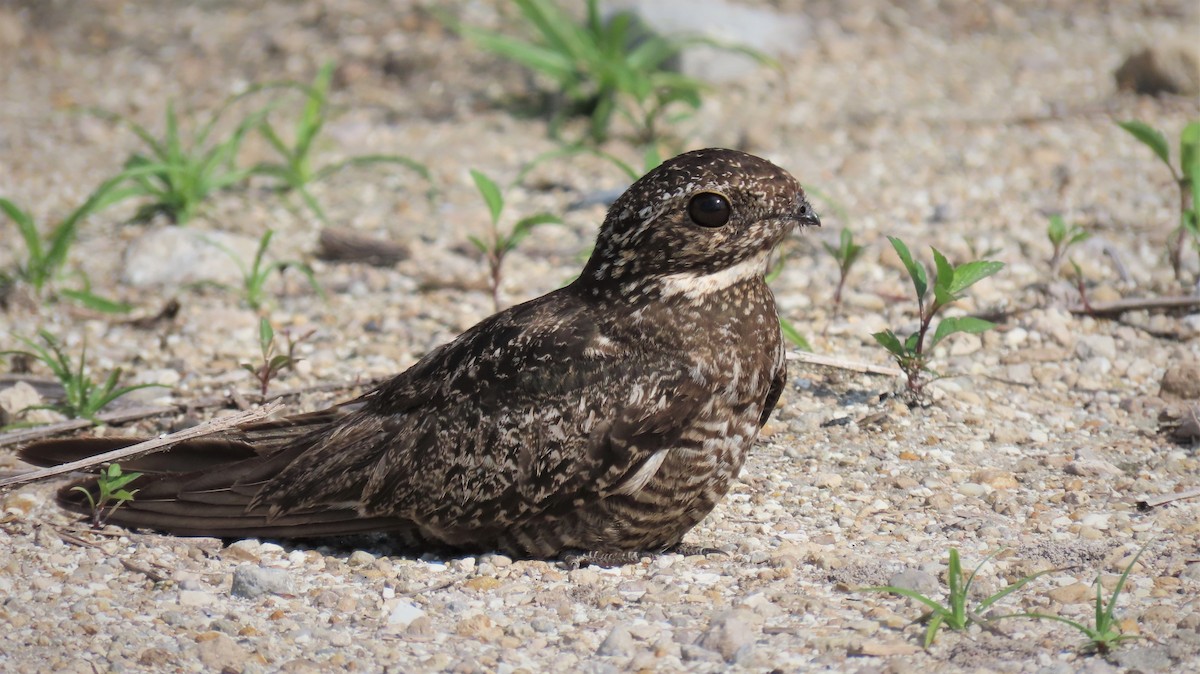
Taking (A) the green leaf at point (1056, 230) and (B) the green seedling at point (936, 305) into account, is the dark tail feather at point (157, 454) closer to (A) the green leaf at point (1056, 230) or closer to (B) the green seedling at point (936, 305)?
(B) the green seedling at point (936, 305)

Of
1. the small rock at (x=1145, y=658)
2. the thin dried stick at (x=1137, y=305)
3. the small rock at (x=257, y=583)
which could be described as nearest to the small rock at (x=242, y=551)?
the small rock at (x=257, y=583)

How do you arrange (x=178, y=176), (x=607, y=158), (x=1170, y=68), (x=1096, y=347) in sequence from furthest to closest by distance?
1. (x=1170, y=68)
2. (x=178, y=176)
3. (x=607, y=158)
4. (x=1096, y=347)

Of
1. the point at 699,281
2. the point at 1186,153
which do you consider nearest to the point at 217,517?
the point at 699,281

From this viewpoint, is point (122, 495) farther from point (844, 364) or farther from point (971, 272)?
point (971, 272)

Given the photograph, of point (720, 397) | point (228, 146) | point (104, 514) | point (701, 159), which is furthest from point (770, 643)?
point (228, 146)

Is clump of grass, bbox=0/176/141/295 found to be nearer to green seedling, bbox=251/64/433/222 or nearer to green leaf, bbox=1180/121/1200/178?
A: green seedling, bbox=251/64/433/222

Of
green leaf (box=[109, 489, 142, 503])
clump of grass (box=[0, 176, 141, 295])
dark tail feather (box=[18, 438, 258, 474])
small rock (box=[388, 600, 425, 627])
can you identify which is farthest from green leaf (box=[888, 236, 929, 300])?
Answer: clump of grass (box=[0, 176, 141, 295])

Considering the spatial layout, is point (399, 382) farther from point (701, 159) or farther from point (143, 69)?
point (143, 69)
